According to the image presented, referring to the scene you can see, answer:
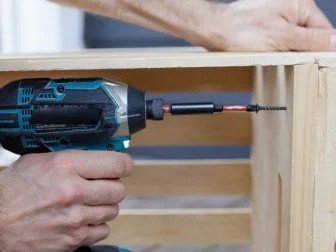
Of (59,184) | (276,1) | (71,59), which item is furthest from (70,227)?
(276,1)

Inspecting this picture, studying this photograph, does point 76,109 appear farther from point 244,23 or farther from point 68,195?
point 244,23

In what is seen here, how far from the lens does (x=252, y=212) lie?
1.12 meters

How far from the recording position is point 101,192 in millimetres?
697

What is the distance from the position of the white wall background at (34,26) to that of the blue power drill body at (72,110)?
3.26ft

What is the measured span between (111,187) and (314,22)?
385 millimetres

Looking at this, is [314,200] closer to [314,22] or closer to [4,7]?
[314,22]

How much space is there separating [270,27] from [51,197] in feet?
1.27

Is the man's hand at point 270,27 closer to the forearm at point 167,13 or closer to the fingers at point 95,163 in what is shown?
the forearm at point 167,13

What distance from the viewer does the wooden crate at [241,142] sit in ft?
2.01

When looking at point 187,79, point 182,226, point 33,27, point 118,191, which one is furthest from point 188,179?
point 33,27

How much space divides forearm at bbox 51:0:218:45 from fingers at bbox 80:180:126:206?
0.84ft

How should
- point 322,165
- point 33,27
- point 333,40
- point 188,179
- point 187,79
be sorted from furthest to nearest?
1. point 33,27
2. point 188,179
3. point 187,79
4. point 333,40
5. point 322,165

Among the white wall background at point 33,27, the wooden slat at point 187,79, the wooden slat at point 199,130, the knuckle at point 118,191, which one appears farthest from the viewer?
the white wall background at point 33,27

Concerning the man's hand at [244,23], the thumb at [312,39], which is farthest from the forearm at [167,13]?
the thumb at [312,39]
